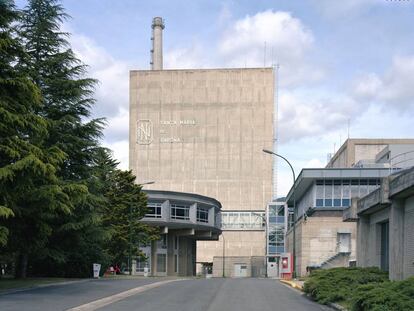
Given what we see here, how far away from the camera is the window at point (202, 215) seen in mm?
85125

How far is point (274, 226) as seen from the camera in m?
102

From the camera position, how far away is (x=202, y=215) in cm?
8619

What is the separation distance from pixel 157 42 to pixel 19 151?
359 ft

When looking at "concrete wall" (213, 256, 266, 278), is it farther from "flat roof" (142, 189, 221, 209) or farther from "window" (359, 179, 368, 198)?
"window" (359, 179, 368, 198)

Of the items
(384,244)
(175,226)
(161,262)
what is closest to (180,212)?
(175,226)

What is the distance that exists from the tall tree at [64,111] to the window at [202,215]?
4804 cm

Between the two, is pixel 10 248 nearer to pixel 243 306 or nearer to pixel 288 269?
pixel 243 306

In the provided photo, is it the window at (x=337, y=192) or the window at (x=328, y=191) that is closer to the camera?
the window at (x=337, y=192)

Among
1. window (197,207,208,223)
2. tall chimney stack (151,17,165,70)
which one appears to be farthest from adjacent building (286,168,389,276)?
tall chimney stack (151,17,165,70)

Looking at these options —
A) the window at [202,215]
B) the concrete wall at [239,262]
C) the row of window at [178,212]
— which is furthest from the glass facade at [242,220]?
the row of window at [178,212]

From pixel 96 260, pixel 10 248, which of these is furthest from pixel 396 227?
pixel 96 260

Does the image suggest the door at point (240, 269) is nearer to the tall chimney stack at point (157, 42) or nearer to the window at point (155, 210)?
the window at point (155, 210)

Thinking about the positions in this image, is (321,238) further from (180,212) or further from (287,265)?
(180,212)

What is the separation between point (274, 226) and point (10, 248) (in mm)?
76698
